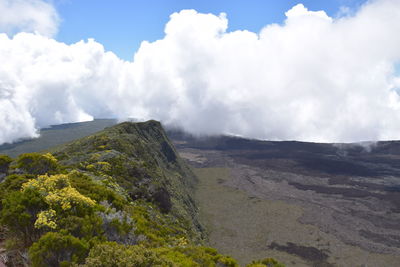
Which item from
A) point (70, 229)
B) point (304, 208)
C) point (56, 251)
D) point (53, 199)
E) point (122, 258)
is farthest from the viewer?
point (304, 208)

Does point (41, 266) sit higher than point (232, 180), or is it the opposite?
point (41, 266)

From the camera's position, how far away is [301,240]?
51.8 metres

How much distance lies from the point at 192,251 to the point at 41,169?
1748cm

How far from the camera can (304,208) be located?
233 feet

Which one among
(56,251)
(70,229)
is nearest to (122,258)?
(56,251)

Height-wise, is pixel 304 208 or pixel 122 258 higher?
pixel 122 258

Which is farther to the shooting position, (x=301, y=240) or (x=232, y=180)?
(x=232, y=180)

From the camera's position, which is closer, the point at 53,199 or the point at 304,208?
the point at 53,199

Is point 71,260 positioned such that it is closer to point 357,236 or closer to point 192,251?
point 192,251

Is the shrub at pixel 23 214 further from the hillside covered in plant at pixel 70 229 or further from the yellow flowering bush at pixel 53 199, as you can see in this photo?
the yellow flowering bush at pixel 53 199

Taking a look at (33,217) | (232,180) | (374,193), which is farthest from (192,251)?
(374,193)

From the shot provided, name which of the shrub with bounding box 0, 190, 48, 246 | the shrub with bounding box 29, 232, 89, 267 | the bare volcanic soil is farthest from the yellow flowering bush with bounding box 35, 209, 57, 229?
the bare volcanic soil

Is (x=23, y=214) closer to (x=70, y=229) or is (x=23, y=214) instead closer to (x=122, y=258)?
(x=70, y=229)

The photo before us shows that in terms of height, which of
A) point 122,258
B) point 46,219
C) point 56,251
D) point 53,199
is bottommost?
point 56,251
